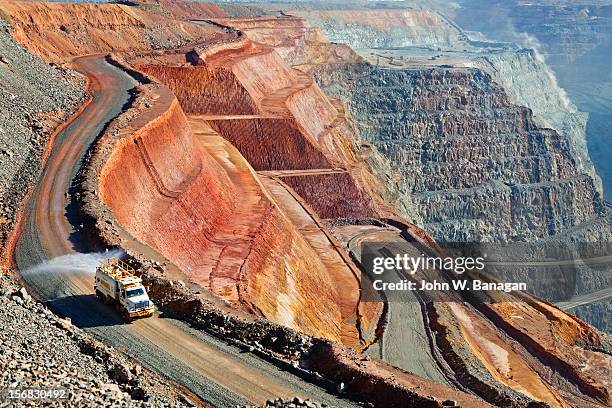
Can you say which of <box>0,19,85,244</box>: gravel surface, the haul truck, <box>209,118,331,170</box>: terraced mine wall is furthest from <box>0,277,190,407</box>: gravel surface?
<box>209,118,331,170</box>: terraced mine wall

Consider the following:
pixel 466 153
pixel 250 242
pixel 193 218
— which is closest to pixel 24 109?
pixel 193 218

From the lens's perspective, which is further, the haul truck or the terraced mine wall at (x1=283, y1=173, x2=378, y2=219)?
the terraced mine wall at (x1=283, y1=173, x2=378, y2=219)

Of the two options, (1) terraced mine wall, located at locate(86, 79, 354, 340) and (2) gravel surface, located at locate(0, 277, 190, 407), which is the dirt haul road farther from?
(1) terraced mine wall, located at locate(86, 79, 354, 340)

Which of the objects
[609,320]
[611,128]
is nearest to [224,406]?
[609,320]

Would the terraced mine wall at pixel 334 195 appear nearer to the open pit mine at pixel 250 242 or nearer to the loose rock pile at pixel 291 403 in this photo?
the open pit mine at pixel 250 242

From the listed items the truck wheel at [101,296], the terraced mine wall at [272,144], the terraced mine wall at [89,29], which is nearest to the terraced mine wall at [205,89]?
the terraced mine wall at [272,144]

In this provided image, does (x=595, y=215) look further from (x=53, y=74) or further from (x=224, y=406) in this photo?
(x=224, y=406)

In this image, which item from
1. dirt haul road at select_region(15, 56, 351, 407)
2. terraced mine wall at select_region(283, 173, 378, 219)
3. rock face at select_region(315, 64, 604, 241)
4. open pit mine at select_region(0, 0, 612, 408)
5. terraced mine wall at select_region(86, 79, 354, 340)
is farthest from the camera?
rock face at select_region(315, 64, 604, 241)
